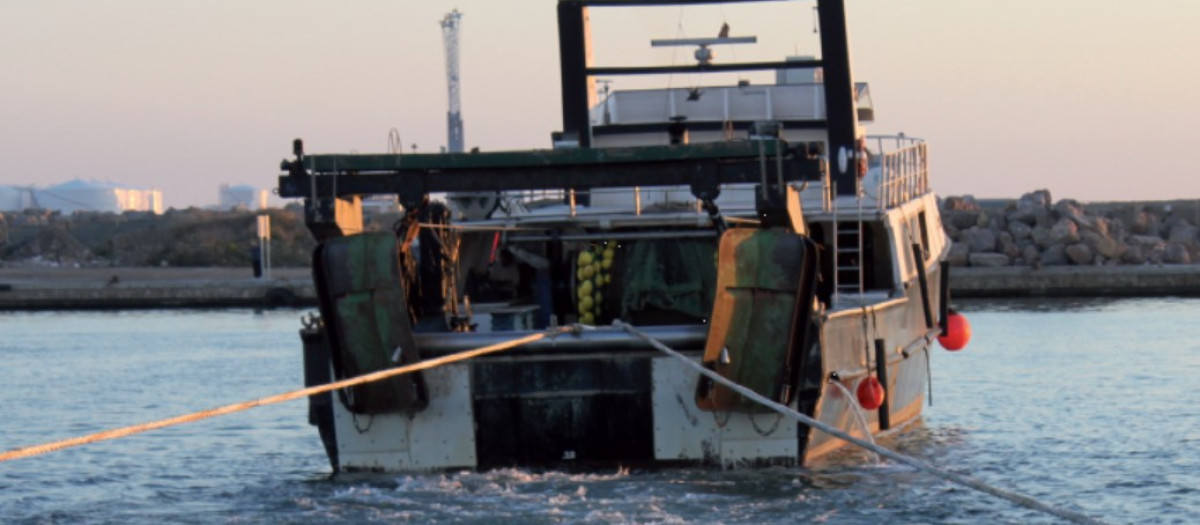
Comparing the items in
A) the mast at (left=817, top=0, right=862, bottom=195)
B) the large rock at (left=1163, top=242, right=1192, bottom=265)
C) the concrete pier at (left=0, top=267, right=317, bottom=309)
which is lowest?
the large rock at (left=1163, top=242, right=1192, bottom=265)

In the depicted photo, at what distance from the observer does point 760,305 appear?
1492cm

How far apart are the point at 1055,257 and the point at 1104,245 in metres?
1.78

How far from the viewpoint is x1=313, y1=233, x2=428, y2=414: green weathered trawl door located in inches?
595

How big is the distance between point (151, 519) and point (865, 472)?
20.2ft

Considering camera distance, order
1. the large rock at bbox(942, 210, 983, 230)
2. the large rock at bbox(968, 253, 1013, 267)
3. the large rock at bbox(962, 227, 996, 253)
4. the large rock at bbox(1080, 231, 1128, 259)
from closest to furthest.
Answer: the large rock at bbox(968, 253, 1013, 267) < the large rock at bbox(1080, 231, 1128, 259) < the large rock at bbox(962, 227, 996, 253) < the large rock at bbox(942, 210, 983, 230)

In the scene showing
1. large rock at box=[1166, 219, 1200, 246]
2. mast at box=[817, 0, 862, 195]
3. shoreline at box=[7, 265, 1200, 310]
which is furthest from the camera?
large rock at box=[1166, 219, 1200, 246]

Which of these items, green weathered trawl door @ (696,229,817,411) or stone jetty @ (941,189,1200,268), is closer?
green weathered trawl door @ (696,229,817,411)

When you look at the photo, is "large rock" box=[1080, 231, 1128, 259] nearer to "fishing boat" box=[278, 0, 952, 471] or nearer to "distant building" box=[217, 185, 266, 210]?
"fishing boat" box=[278, 0, 952, 471]

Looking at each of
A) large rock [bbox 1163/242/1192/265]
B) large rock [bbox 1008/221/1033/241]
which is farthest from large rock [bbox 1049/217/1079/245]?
large rock [bbox 1163/242/1192/265]

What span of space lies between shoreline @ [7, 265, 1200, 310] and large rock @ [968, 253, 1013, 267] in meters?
0.90

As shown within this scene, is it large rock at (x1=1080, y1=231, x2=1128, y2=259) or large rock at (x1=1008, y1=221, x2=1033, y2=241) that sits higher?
large rock at (x1=1008, y1=221, x2=1033, y2=241)

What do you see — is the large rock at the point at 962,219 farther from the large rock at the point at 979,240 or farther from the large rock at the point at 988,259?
the large rock at the point at 988,259

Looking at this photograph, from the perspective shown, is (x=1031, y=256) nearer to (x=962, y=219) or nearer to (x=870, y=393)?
(x=962, y=219)

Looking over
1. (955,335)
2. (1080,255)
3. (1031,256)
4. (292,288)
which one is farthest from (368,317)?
(1031,256)
